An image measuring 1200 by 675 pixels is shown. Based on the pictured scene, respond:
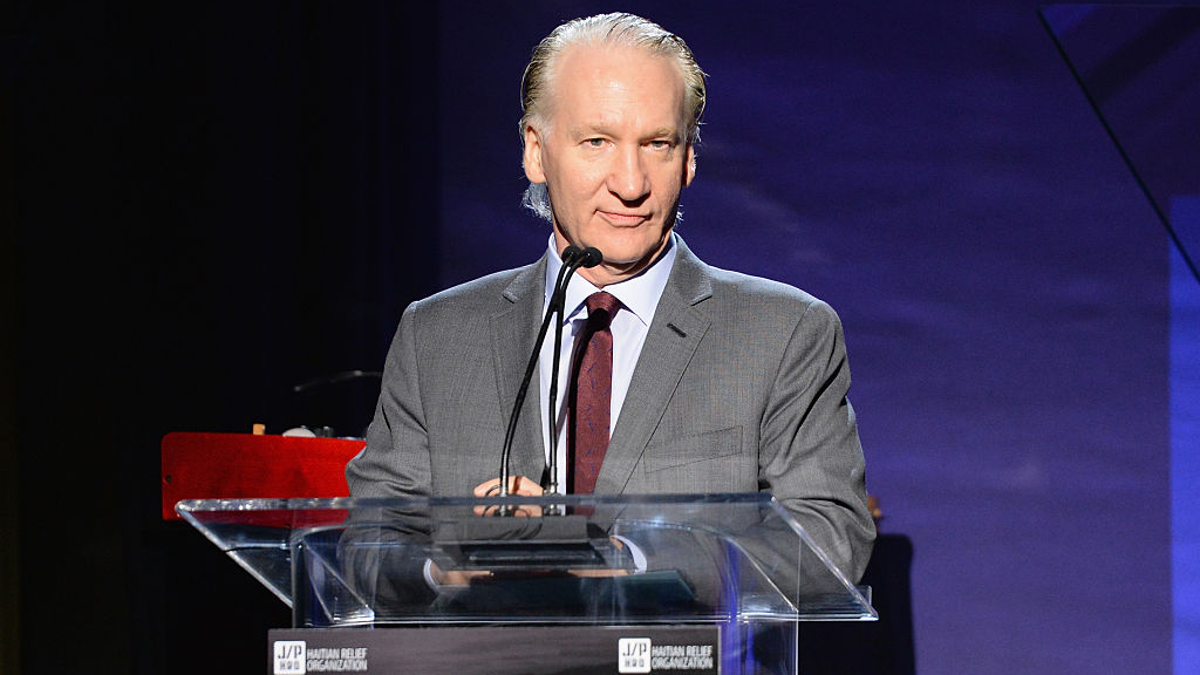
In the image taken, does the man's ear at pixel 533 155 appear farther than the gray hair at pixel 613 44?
Yes

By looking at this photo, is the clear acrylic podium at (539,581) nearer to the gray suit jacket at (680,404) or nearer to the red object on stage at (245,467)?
the gray suit jacket at (680,404)

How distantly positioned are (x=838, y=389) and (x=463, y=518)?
2.86ft

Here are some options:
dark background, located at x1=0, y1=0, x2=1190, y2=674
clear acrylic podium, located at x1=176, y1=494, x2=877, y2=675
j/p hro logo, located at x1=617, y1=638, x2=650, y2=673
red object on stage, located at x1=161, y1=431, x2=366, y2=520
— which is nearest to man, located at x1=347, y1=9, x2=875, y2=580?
clear acrylic podium, located at x1=176, y1=494, x2=877, y2=675

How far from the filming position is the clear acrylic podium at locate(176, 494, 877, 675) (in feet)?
3.71

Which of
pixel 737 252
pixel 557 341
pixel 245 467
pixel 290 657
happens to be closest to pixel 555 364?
pixel 557 341

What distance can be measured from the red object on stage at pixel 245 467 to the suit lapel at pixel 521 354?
32.3 inches

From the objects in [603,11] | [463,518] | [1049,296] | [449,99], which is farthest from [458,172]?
[463,518]

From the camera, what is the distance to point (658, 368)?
1822 mm

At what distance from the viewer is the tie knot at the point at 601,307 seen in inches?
73.4

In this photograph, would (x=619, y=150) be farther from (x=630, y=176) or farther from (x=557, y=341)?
(x=557, y=341)

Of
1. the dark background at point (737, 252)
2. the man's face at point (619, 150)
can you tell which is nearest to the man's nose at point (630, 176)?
the man's face at point (619, 150)

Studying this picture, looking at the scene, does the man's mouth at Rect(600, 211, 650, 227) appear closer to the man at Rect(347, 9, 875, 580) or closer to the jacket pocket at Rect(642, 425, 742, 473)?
the man at Rect(347, 9, 875, 580)

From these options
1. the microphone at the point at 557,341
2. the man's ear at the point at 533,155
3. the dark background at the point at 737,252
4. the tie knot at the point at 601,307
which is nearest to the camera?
the microphone at the point at 557,341

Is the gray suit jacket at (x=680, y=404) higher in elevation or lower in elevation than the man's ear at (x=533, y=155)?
lower
